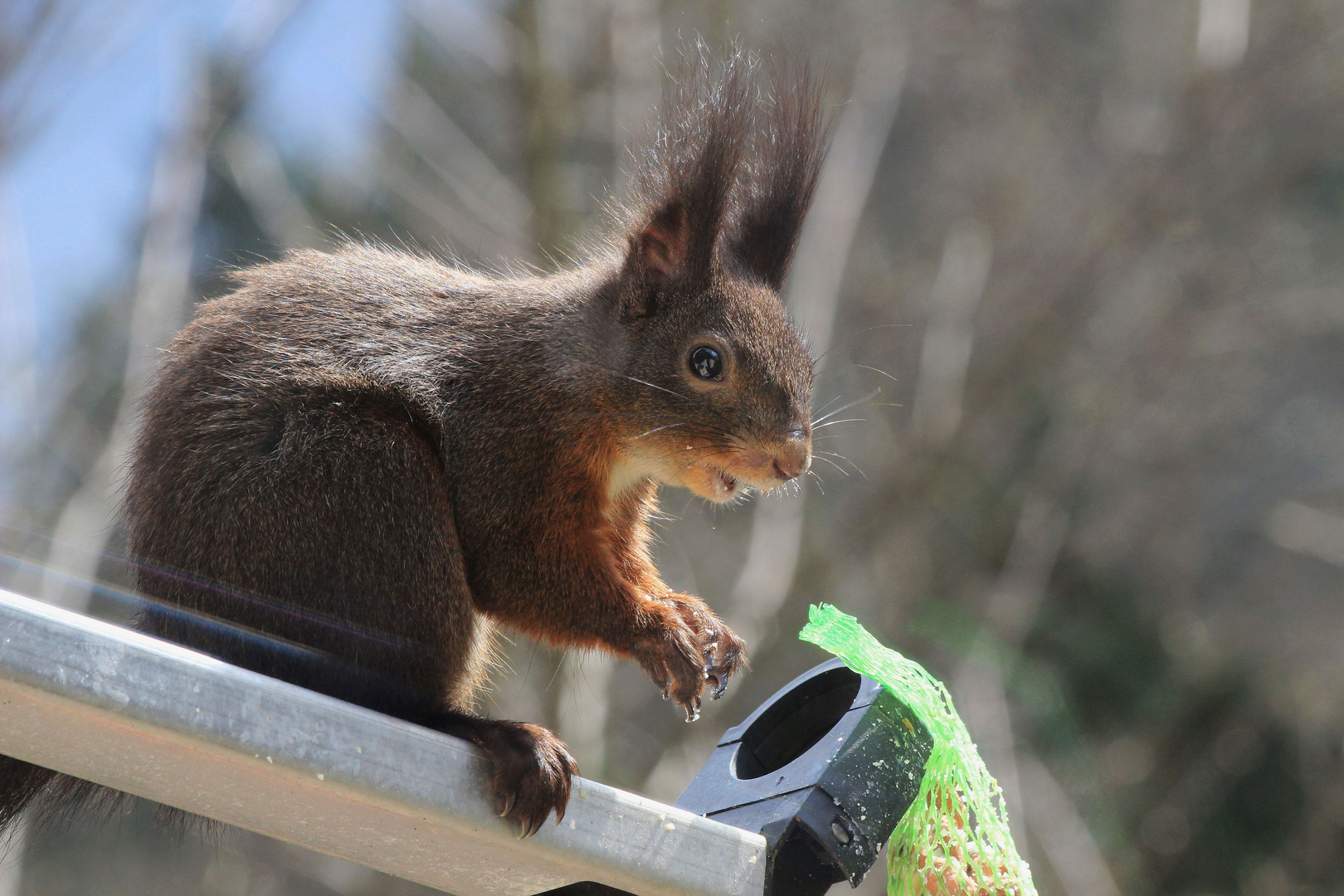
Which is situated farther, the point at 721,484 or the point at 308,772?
the point at 721,484

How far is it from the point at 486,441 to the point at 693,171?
613 millimetres

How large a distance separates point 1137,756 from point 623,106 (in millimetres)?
5437

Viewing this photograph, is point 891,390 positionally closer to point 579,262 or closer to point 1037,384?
point 1037,384

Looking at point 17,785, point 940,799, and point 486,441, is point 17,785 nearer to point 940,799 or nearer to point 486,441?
point 486,441

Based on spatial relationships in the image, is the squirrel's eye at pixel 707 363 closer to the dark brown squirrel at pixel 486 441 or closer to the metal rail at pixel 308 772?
the dark brown squirrel at pixel 486 441

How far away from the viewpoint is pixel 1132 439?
289 inches

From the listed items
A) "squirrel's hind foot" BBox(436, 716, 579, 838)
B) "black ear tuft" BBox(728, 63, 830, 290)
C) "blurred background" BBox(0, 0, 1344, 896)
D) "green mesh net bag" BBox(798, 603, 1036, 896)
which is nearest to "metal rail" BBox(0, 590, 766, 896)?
"squirrel's hind foot" BBox(436, 716, 579, 838)

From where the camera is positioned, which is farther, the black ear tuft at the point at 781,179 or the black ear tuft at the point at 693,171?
the black ear tuft at the point at 781,179

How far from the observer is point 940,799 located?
4.99 feet

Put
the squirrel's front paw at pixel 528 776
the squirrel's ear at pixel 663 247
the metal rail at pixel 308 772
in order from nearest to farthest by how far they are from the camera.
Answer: the metal rail at pixel 308 772 → the squirrel's front paw at pixel 528 776 → the squirrel's ear at pixel 663 247

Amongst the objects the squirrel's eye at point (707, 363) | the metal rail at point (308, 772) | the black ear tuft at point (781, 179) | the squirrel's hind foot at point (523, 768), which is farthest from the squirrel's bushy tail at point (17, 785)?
the black ear tuft at point (781, 179)

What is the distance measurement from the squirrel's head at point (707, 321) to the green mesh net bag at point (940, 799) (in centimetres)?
51

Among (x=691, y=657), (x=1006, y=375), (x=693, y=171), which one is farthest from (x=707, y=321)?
(x=1006, y=375)

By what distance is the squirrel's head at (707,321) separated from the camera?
1994 millimetres
